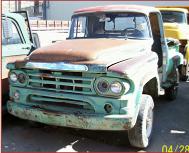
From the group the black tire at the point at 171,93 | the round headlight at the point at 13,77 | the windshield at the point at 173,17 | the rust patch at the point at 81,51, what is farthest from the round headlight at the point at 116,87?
the windshield at the point at 173,17

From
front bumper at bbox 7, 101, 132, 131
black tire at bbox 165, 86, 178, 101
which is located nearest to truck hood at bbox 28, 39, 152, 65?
front bumper at bbox 7, 101, 132, 131

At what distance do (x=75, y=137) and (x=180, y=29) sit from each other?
5875mm

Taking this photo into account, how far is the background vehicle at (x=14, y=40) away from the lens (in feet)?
19.1

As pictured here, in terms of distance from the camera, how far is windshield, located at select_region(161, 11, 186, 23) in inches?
445

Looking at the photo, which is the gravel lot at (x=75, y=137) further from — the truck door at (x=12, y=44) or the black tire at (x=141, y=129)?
the truck door at (x=12, y=44)

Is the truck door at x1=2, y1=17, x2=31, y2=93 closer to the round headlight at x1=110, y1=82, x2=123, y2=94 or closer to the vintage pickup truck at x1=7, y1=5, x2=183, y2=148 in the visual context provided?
the vintage pickup truck at x1=7, y1=5, x2=183, y2=148


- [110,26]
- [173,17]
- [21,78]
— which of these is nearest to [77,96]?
[21,78]

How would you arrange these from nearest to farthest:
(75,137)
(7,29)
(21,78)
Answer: (21,78) < (75,137) < (7,29)

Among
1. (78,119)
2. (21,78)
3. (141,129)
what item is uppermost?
(21,78)

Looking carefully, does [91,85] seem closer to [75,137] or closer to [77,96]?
[77,96]

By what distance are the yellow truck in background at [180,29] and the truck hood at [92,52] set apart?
3.67 meters

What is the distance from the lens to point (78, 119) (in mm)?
4434

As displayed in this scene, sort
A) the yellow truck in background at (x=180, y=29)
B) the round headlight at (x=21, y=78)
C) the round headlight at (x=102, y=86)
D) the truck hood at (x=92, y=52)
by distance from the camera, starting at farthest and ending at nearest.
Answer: the yellow truck in background at (x=180, y=29) < the round headlight at (x=21, y=78) < the truck hood at (x=92, y=52) < the round headlight at (x=102, y=86)

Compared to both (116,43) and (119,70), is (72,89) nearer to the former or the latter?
(119,70)
